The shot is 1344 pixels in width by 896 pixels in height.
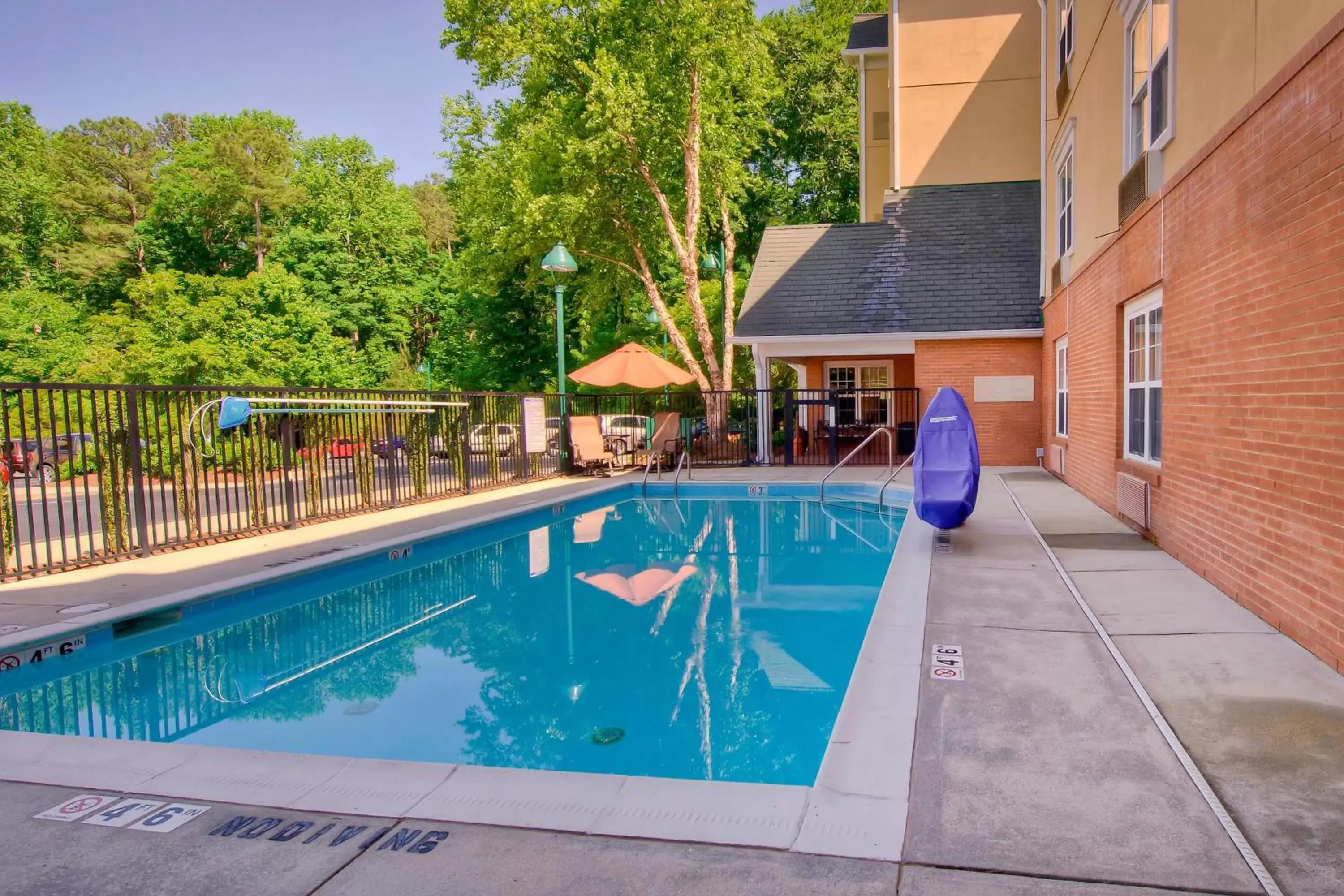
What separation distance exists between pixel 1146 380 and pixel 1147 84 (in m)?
2.92

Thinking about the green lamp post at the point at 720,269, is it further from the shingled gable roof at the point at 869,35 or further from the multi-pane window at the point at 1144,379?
the multi-pane window at the point at 1144,379

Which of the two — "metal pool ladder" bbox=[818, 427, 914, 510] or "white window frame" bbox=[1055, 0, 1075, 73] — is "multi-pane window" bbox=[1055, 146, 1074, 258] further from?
"metal pool ladder" bbox=[818, 427, 914, 510]

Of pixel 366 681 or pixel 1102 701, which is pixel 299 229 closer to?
pixel 366 681

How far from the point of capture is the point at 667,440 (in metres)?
17.4

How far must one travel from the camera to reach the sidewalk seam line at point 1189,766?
235cm

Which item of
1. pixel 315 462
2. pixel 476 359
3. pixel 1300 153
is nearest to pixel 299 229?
pixel 476 359

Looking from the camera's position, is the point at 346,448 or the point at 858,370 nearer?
the point at 346,448

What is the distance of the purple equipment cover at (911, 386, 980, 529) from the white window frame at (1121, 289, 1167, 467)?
1.68 m

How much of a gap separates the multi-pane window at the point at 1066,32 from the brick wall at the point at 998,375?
5149mm

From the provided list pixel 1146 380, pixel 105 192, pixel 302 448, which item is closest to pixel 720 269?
pixel 302 448

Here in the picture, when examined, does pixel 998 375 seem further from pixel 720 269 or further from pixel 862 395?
pixel 720 269

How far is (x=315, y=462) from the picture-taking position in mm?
10883

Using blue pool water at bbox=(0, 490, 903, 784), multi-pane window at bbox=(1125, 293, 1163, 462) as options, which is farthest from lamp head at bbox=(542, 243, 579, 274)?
multi-pane window at bbox=(1125, 293, 1163, 462)

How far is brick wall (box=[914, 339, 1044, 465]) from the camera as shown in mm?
16125
